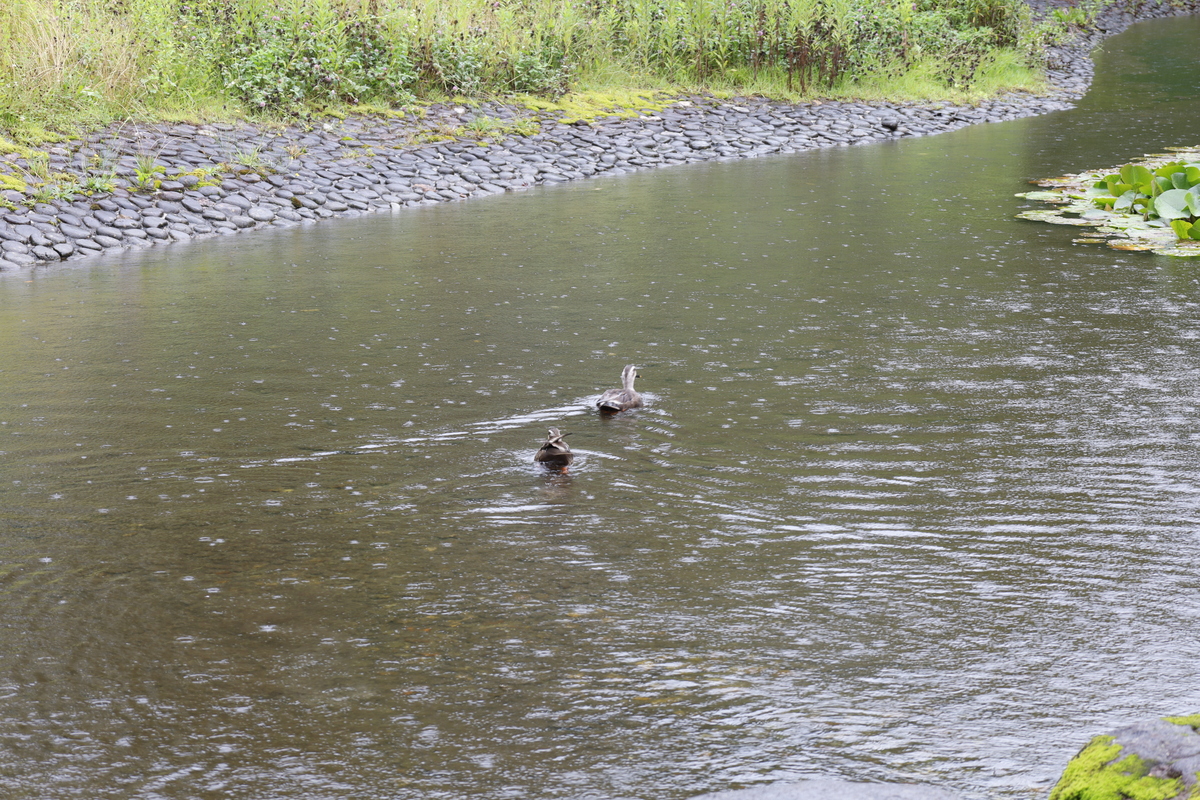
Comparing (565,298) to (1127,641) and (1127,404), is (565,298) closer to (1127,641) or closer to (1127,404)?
(1127,404)

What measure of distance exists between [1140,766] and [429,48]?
17.0 metres

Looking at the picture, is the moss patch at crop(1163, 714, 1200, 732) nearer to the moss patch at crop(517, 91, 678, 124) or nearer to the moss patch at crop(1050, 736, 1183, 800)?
the moss patch at crop(1050, 736, 1183, 800)

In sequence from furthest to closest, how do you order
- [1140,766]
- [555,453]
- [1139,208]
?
[1139,208] → [555,453] → [1140,766]

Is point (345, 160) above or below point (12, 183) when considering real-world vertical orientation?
above

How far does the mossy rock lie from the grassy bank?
44.3 ft

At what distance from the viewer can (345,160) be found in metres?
15.0

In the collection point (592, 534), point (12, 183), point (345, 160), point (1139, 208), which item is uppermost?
point (345, 160)

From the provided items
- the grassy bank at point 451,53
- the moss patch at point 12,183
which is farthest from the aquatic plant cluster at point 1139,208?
the moss patch at point 12,183

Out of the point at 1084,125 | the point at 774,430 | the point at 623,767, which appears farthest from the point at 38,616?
the point at 1084,125

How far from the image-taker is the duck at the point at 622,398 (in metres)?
6.33

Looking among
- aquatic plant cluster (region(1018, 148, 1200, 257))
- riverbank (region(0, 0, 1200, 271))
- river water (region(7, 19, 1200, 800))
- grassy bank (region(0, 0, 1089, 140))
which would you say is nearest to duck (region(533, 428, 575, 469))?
river water (region(7, 19, 1200, 800))

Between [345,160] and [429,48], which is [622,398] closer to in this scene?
[345,160]

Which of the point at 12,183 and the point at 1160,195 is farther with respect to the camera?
the point at 1160,195

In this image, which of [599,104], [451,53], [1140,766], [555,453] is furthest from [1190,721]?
[599,104]
